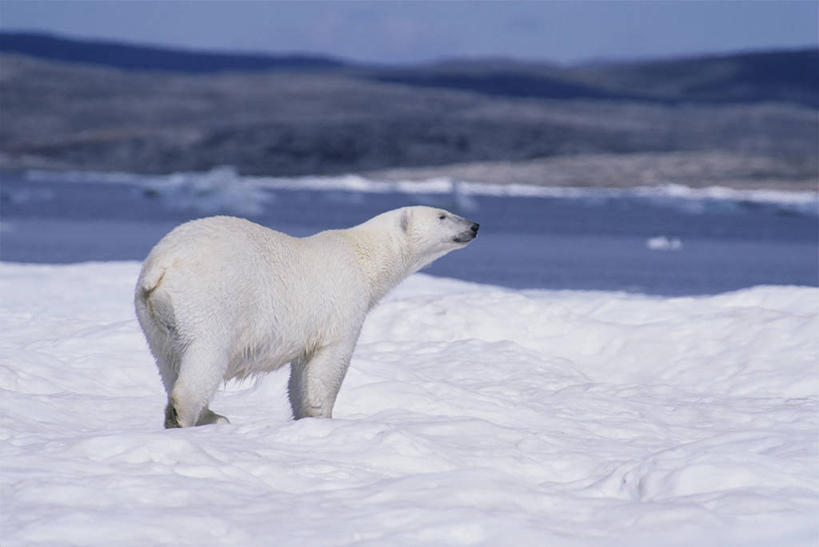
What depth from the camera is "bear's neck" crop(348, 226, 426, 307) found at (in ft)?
14.7

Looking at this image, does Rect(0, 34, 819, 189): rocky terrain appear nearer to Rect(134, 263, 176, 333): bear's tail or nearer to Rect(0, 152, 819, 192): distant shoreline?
Rect(0, 152, 819, 192): distant shoreline

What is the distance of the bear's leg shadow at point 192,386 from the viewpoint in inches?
143

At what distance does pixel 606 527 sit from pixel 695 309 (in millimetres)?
4151

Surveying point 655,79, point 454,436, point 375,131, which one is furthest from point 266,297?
point 655,79

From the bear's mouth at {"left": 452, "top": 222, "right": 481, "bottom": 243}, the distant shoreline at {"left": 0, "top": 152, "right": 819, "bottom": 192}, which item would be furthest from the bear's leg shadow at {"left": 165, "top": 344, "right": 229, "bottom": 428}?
the distant shoreline at {"left": 0, "top": 152, "right": 819, "bottom": 192}

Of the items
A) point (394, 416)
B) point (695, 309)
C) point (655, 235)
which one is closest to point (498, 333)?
point (695, 309)

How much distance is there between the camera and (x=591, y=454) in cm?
378

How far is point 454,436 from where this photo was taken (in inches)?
150

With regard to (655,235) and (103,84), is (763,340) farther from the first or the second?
(103,84)

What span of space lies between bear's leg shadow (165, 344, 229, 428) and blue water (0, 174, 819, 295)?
7.17 meters

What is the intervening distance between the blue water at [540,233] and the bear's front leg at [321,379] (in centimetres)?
656

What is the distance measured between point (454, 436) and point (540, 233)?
1378 centimetres

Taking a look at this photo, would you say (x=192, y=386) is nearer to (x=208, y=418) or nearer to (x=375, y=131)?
(x=208, y=418)

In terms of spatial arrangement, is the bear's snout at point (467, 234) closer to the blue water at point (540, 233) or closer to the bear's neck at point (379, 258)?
the bear's neck at point (379, 258)
